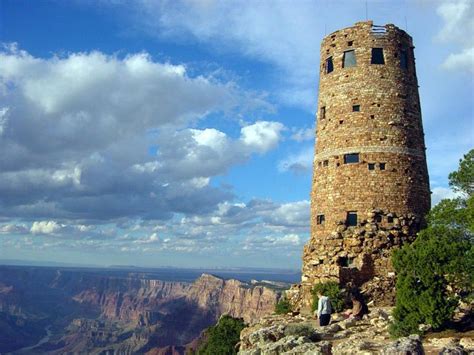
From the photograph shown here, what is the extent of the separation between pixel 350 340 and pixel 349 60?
24756 millimetres

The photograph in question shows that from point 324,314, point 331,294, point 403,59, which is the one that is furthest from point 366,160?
point 324,314

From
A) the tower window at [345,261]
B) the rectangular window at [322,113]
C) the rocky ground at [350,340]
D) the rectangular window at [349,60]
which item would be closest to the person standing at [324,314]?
the rocky ground at [350,340]

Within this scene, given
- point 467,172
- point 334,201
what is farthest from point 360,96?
point 467,172

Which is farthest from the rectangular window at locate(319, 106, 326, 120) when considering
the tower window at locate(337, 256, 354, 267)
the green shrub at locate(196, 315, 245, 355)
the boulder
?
the boulder

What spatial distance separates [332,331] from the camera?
26.3 metres

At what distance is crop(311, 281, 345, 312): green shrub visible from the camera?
1310 inches

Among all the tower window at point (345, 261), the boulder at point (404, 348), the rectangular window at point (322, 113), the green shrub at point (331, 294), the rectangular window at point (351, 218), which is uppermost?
the rectangular window at point (322, 113)

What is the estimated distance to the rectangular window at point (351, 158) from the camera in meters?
38.9

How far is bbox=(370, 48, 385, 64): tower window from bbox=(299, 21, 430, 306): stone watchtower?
8cm

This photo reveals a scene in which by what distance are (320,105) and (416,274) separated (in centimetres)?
1980

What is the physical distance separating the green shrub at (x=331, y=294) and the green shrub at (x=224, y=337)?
11.8 meters

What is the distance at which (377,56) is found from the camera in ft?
132

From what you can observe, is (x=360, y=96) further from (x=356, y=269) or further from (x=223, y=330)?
(x=223, y=330)

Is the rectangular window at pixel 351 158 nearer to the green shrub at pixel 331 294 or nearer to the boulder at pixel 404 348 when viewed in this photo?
the green shrub at pixel 331 294
